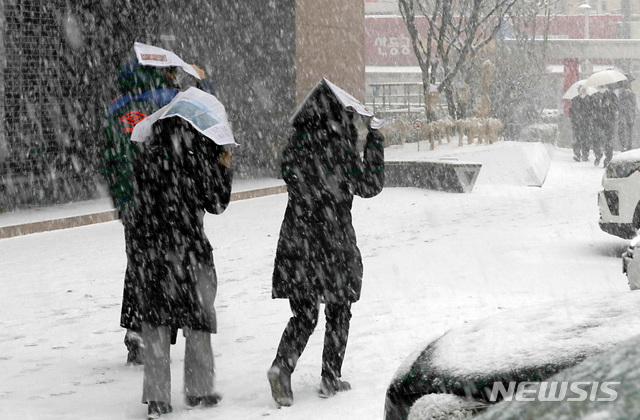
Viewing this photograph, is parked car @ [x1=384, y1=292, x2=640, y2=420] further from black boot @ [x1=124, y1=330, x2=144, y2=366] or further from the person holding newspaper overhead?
black boot @ [x1=124, y1=330, x2=144, y2=366]

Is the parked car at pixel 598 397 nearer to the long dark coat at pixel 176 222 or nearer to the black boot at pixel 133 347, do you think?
the long dark coat at pixel 176 222

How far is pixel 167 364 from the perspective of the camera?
5.20 metres

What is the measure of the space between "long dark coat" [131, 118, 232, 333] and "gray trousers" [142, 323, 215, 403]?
10 cm

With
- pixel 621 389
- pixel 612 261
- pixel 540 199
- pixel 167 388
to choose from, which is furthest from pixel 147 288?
pixel 540 199

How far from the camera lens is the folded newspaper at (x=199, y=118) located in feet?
16.9

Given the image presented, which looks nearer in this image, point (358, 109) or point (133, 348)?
point (358, 109)

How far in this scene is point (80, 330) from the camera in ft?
23.8

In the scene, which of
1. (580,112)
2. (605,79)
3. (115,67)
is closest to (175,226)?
(115,67)

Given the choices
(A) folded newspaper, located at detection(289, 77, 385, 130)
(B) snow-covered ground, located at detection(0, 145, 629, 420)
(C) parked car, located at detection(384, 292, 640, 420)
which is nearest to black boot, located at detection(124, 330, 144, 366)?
(B) snow-covered ground, located at detection(0, 145, 629, 420)

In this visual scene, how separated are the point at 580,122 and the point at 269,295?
17.1m

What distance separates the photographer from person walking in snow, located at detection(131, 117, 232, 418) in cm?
514

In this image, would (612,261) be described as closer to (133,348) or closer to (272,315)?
(272,315)

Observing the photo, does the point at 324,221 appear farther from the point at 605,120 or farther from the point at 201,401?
the point at 605,120

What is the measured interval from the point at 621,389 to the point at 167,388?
3.88m
